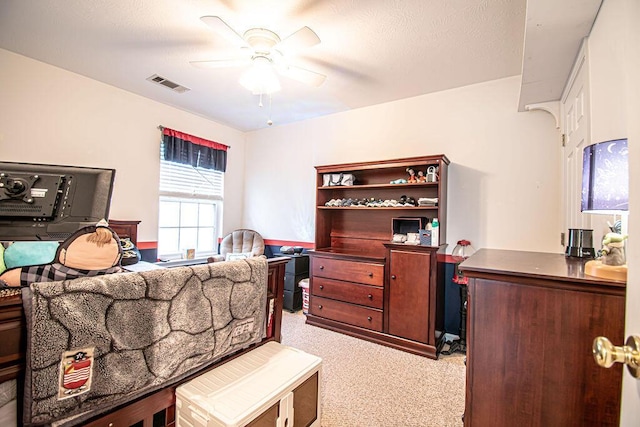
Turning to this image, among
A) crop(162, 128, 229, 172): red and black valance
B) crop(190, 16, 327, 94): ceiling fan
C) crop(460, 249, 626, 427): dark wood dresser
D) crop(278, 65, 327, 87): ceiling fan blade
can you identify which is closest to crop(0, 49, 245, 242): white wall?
crop(162, 128, 229, 172): red and black valance

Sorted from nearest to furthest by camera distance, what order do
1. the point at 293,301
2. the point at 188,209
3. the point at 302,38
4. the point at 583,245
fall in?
the point at 583,245, the point at 302,38, the point at 293,301, the point at 188,209

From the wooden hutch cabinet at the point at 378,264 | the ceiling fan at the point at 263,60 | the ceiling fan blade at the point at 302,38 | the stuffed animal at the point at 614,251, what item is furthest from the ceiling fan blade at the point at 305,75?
the stuffed animal at the point at 614,251

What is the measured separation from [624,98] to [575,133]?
976 millimetres

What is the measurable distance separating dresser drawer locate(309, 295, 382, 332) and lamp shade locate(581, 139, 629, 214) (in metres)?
2.25

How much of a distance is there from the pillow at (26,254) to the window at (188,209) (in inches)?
101

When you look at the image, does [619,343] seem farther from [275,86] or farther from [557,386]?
[275,86]

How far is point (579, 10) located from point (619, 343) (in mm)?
1591

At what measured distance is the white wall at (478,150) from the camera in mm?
2613

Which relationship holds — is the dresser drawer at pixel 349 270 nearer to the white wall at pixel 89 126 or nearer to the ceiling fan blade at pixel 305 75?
the ceiling fan blade at pixel 305 75

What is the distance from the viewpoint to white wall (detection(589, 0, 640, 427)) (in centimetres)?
57

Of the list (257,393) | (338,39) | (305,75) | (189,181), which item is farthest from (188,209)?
(257,393)

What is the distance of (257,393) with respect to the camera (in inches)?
48.1

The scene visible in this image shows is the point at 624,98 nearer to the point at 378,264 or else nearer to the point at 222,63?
the point at 378,264

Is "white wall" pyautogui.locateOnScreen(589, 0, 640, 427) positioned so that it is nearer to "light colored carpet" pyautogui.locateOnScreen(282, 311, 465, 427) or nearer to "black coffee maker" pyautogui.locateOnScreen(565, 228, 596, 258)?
"black coffee maker" pyautogui.locateOnScreen(565, 228, 596, 258)
